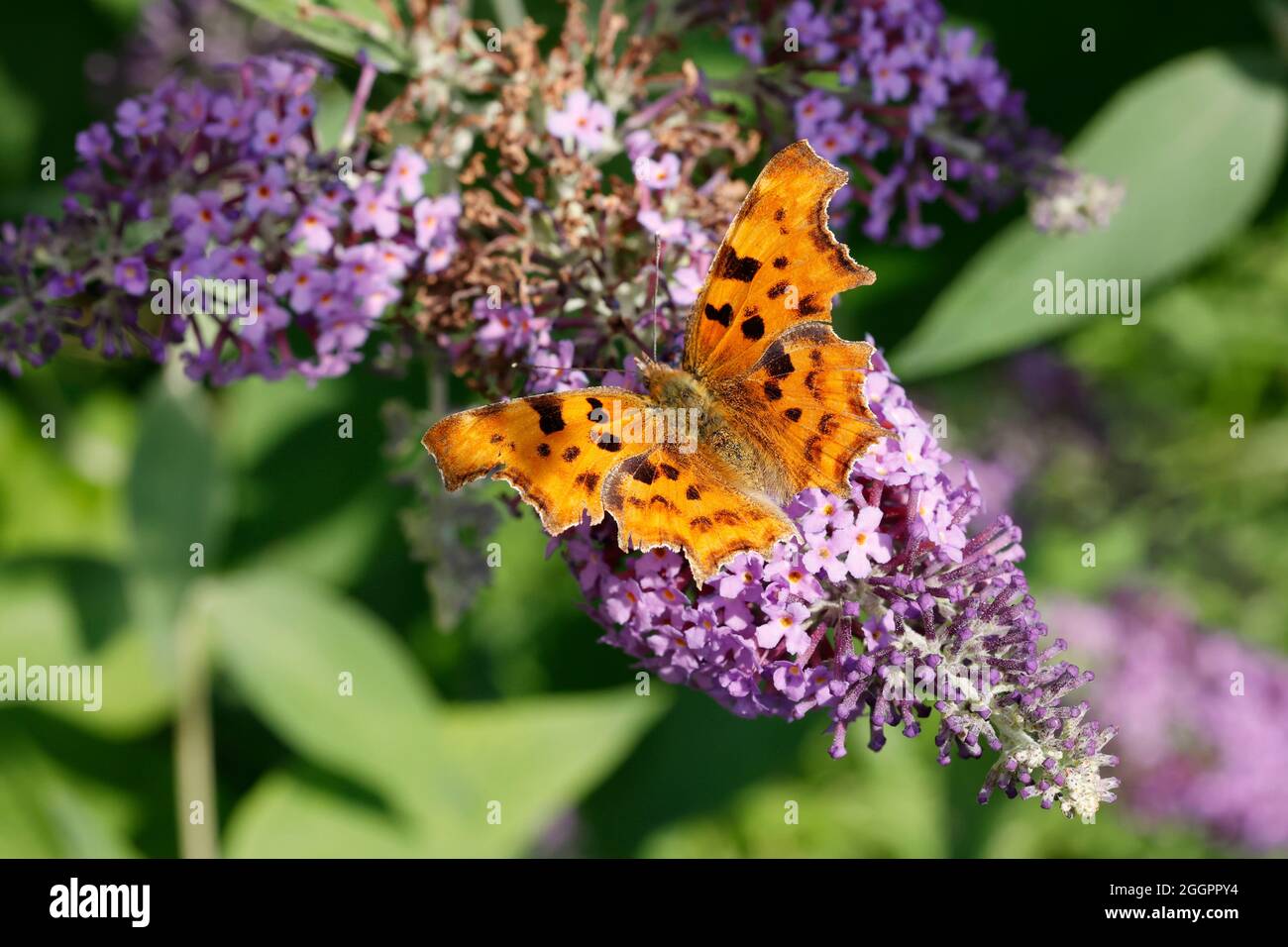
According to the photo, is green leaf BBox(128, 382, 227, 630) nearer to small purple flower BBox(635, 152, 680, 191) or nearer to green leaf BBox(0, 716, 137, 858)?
green leaf BBox(0, 716, 137, 858)

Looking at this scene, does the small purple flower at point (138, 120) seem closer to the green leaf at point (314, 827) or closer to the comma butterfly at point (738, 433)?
the comma butterfly at point (738, 433)

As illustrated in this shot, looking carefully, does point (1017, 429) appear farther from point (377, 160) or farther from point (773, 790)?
point (377, 160)

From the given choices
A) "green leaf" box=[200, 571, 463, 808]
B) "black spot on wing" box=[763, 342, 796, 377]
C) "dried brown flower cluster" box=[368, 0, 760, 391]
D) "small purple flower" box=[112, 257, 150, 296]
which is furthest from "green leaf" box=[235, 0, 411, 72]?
"green leaf" box=[200, 571, 463, 808]

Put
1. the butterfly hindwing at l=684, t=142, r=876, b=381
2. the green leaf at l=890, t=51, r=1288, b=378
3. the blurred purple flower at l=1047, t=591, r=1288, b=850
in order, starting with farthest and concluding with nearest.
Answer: the blurred purple flower at l=1047, t=591, r=1288, b=850
the green leaf at l=890, t=51, r=1288, b=378
the butterfly hindwing at l=684, t=142, r=876, b=381

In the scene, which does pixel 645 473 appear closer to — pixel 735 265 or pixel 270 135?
pixel 735 265

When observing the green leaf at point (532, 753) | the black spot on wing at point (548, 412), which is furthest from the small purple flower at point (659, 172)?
the green leaf at point (532, 753)

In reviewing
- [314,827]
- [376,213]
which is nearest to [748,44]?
[376,213]
